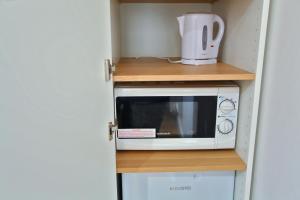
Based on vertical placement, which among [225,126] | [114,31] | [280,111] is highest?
[114,31]

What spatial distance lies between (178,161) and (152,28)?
72 cm

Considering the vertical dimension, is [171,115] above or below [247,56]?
below

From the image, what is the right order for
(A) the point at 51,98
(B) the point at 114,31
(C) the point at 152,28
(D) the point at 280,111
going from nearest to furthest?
(A) the point at 51,98 < (D) the point at 280,111 < (B) the point at 114,31 < (C) the point at 152,28

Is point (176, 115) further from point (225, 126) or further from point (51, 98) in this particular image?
point (51, 98)

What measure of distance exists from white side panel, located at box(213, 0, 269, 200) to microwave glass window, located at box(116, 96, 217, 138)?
105 millimetres

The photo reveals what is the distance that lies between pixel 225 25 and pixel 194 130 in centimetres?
47

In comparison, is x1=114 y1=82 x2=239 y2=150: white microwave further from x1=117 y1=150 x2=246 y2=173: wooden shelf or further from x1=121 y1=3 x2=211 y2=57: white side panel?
x1=121 y1=3 x2=211 y2=57: white side panel

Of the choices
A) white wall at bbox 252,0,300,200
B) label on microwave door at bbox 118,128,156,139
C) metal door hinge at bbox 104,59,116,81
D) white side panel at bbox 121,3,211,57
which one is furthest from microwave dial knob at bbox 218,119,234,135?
white side panel at bbox 121,3,211,57

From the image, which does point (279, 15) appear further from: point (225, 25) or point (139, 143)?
point (139, 143)

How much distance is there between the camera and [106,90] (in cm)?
71

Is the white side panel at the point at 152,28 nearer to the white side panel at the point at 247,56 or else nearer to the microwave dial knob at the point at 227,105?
the white side panel at the point at 247,56

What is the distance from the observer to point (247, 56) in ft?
2.67

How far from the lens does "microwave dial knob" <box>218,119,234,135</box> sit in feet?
2.88

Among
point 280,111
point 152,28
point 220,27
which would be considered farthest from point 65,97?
point 152,28
